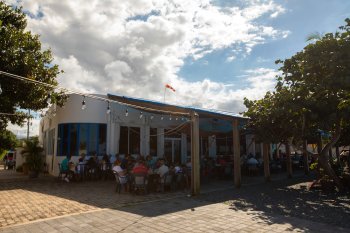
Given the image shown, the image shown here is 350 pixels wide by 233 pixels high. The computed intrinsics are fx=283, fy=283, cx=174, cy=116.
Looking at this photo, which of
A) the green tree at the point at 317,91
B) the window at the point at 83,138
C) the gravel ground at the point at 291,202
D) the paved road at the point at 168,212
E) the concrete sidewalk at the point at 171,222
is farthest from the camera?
the window at the point at 83,138

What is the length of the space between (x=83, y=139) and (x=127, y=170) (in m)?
5.15

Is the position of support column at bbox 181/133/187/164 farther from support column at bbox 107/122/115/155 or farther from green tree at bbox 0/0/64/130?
green tree at bbox 0/0/64/130

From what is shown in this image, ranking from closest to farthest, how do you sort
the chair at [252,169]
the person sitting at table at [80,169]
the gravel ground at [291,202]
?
the gravel ground at [291,202], the person sitting at table at [80,169], the chair at [252,169]

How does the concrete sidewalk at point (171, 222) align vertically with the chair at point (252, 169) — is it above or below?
below

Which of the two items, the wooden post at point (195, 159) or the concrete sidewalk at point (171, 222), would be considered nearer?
the concrete sidewalk at point (171, 222)

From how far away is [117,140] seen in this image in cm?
1627

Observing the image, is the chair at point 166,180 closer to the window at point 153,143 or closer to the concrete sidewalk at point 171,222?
the concrete sidewalk at point 171,222

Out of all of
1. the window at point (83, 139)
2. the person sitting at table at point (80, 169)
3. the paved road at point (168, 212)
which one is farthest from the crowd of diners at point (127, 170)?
the paved road at point (168, 212)

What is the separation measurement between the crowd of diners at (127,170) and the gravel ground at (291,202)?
5.94ft

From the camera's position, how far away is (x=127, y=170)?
11.9 m

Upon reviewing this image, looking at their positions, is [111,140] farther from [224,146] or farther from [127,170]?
[224,146]

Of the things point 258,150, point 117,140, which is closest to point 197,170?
point 117,140

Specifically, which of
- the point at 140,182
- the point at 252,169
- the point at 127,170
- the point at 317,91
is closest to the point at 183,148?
the point at 252,169

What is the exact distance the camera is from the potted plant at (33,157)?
16.0m
